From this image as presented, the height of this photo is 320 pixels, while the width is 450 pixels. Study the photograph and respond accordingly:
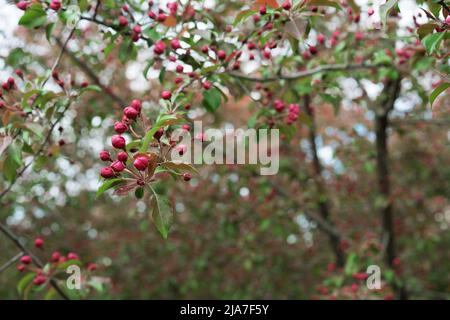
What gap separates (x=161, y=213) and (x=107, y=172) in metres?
0.26

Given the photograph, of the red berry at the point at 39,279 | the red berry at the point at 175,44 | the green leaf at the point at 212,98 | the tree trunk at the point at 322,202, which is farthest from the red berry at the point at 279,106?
the tree trunk at the point at 322,202

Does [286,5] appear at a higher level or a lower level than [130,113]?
Result: higher

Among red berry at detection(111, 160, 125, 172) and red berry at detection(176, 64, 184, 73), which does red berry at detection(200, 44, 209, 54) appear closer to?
red berry at detection(176, 64, 184, 73)

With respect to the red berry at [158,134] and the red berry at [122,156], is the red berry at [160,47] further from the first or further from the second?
the red berry at [122,156]

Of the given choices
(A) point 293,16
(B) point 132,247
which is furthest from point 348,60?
(B) point 132,247

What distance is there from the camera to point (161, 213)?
181 centimetres

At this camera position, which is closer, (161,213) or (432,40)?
(161,213)

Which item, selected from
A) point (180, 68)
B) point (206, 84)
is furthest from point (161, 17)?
point (206, 84)

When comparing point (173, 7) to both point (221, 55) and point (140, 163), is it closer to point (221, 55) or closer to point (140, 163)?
point (221, 55)

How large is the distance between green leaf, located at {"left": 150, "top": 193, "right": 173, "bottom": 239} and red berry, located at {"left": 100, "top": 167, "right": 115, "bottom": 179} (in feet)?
0.63

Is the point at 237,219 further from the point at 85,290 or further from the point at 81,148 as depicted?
the point at 85,290

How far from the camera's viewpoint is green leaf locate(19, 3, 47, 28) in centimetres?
253

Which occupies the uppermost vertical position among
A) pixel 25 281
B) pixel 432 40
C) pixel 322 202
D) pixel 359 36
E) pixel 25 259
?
pixel 359 36
